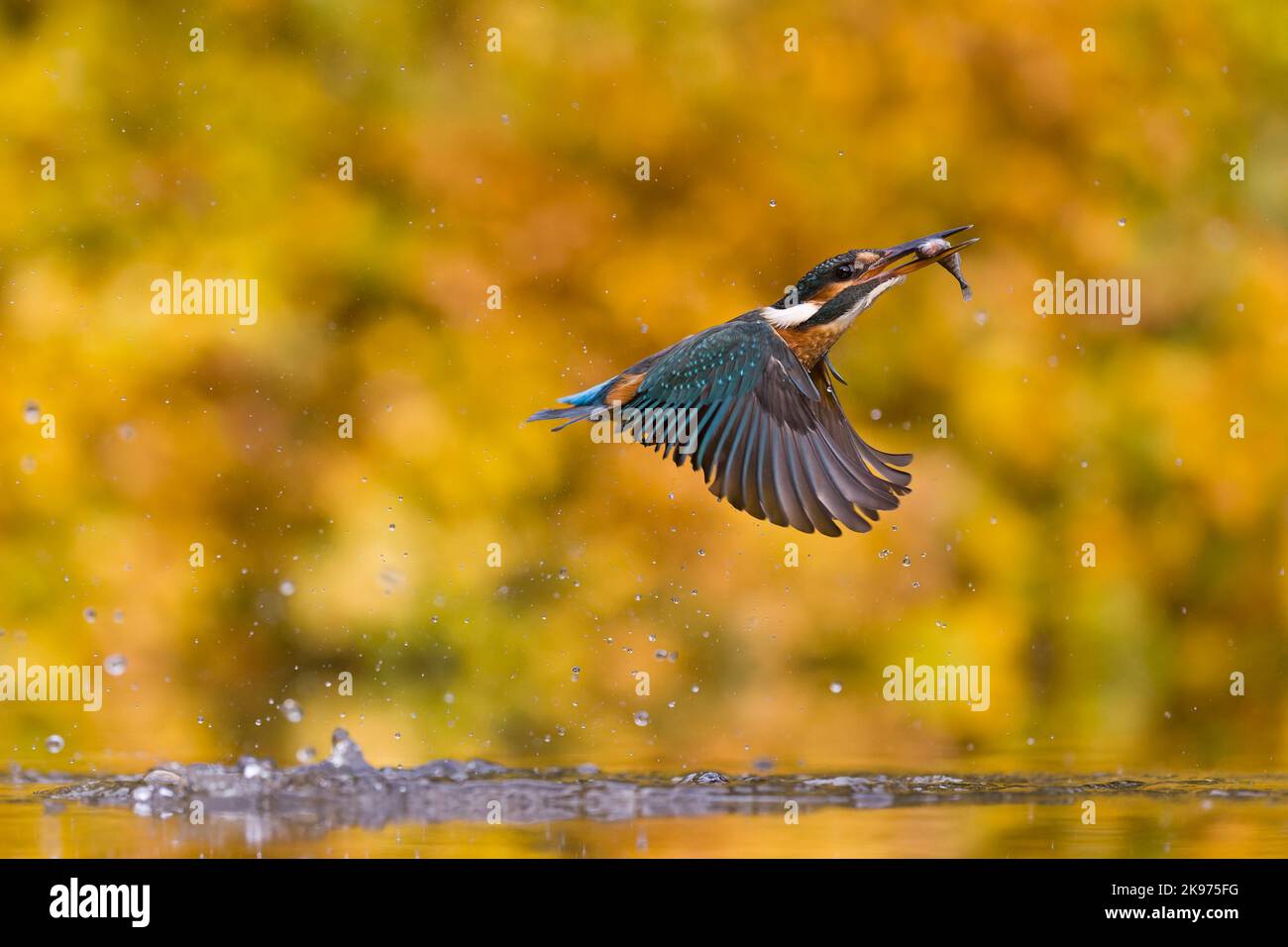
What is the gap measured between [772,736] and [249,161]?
3.24 m

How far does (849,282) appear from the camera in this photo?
3875 millimetres

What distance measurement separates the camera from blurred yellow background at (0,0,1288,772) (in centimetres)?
628

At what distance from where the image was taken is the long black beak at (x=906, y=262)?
12.3ft

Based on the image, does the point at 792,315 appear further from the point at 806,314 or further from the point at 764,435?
the point at 764,435

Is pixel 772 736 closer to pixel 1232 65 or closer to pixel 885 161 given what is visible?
pixel 885 161

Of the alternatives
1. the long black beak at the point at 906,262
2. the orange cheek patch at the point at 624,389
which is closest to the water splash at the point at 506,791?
A: the orange cheek patch at the point at 624,389

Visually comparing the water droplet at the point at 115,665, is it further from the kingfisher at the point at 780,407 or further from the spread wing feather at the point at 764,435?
the spread wing feather at the point at 764,435

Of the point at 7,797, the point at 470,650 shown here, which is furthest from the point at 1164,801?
the point at 470,650

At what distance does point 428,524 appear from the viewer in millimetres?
6324

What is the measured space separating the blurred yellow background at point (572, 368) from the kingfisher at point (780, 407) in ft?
7.69

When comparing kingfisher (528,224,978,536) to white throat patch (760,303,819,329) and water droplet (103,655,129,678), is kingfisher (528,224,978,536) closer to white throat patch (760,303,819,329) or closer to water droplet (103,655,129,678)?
white throat patch (760,303,819,329)

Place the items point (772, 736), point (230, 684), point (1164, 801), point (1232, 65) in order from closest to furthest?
point (1164, 801) → point (772, 736) → point (230, 684) → point (1232, 65)

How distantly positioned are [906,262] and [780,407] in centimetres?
62

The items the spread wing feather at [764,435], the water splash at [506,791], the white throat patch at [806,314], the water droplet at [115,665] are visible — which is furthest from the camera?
the water droplet at [115,665]
